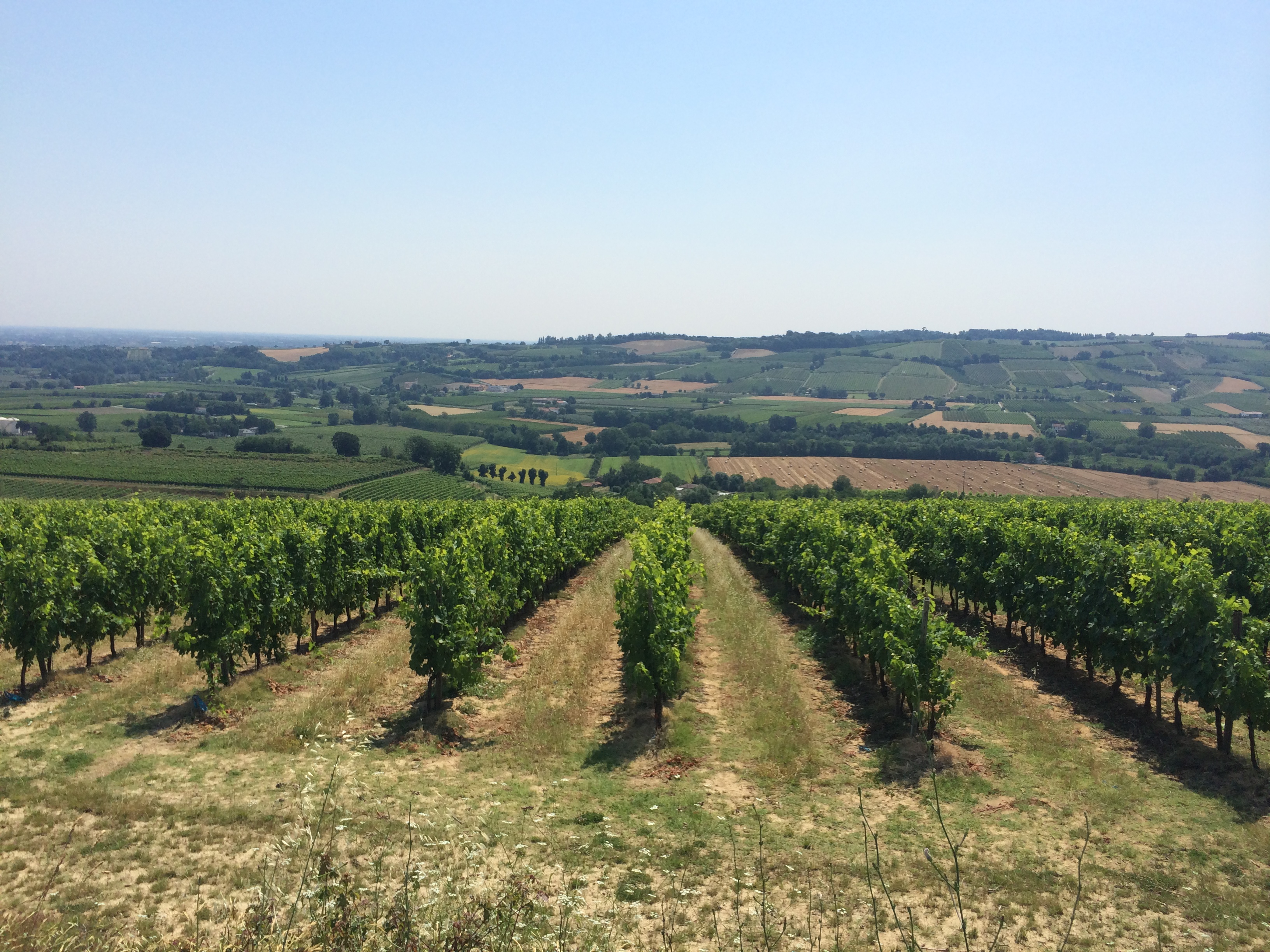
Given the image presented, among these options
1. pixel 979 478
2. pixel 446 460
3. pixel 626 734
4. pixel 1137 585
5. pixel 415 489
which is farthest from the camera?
pixel 446 460

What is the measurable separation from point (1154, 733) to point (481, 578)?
56.8 feet

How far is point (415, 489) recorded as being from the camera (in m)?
91.8

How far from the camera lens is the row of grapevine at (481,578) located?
680 inches

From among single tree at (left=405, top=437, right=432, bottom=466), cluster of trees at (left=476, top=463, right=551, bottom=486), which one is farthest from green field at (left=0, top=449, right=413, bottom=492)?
cluster of trees at (left=476, top=463, right=551, bottom=486)

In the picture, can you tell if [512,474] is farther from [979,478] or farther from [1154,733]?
[1154,733]

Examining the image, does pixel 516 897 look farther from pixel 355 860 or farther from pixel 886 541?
pixel 886 541

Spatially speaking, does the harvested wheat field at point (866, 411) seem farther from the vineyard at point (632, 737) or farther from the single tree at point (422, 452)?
the vineyard at point (632, 737)

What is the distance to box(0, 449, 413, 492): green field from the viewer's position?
82.2 m

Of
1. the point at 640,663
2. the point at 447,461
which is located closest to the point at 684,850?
the point at 640,663

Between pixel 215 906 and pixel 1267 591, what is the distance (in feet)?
84.9

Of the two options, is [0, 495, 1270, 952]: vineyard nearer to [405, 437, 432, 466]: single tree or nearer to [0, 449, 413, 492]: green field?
[0, 449, 413, 492]: green field

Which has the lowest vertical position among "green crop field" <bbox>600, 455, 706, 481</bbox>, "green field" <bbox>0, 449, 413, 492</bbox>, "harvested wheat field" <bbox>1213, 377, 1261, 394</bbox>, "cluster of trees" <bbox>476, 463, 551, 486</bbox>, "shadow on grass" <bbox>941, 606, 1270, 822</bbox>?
"cluster of trees" <bbox>476, 463, 551, 486</bbox>

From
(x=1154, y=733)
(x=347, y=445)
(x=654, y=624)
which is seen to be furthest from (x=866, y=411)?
(x=654, y=624)

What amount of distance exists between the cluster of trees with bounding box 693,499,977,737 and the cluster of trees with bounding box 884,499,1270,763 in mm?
2970
